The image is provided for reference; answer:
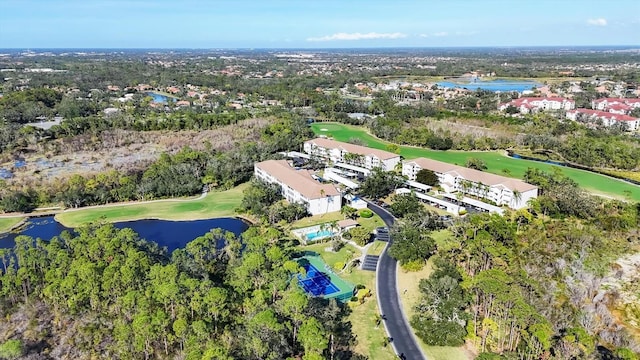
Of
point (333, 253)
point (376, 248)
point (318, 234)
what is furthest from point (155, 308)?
point (376, 248)

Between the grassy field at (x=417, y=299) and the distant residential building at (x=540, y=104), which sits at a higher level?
the distant residential building at (x=540, y=104)

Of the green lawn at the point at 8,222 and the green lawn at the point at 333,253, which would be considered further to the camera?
the green lawn at the point at 8,222

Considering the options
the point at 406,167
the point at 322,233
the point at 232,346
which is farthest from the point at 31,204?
the point at 406,167

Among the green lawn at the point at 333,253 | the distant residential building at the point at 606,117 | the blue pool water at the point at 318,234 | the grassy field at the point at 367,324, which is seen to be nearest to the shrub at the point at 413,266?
the grassy field at the point at 367,324

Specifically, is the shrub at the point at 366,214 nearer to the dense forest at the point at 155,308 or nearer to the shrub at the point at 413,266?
the shrub at the point at 413,266

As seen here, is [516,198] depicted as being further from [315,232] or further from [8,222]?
[8,222]

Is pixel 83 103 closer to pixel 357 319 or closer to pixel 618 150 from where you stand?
pixel 357 319
